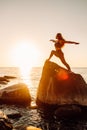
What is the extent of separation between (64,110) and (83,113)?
227cm

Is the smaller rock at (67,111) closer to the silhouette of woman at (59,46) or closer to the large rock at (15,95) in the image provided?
the silhouette of woman at (59,46)

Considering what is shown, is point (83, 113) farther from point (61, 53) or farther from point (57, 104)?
point (61, 53)

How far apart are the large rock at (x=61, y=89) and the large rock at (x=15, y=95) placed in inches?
120

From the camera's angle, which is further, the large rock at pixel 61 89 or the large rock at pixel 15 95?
the large rock at pixel 15 95

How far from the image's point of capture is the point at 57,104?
20609 millimetres

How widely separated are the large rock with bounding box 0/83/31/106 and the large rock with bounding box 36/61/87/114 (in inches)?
120

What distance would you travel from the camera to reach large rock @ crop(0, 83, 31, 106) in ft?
80.1

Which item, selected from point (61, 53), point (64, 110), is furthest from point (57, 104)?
point (61, 53)

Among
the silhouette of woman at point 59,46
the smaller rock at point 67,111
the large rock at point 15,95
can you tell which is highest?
the silhouette of woman at point 59,46

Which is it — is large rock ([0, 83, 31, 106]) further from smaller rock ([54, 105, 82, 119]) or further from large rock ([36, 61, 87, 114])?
smaller rock ([54, 105, 82, 119])

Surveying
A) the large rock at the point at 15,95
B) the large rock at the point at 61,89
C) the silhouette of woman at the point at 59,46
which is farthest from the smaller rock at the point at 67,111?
the large rock at the point at 15,95

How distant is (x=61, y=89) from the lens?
20672 millimetres

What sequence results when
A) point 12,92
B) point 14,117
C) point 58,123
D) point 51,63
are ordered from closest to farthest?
Answer: point 58,123, point 14,117, point 51,63, point 12,92

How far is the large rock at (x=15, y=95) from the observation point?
80.1 feet
